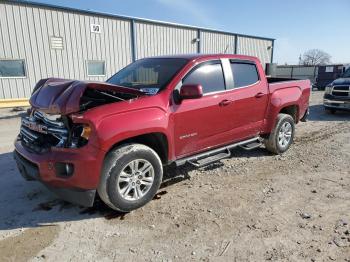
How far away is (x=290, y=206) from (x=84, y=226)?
100 inches

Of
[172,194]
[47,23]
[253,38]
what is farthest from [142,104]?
[253,38]

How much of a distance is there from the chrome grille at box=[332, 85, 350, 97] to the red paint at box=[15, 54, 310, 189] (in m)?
5.99

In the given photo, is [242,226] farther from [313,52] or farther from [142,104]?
[313,52]

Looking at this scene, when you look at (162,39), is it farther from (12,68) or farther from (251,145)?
(251,145)

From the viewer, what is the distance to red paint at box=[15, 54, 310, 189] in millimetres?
3252

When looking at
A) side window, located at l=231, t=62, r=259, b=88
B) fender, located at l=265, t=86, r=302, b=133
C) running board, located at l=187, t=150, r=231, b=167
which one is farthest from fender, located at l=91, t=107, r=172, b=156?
fender, located at l=265, t=86, r=302, b=133

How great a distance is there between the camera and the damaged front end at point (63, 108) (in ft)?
10.8

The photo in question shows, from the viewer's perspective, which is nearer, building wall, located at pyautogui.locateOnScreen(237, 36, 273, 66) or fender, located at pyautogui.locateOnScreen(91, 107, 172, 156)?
fender, located at pyautogui.locateOnScreen(91, 107, 172, 156)

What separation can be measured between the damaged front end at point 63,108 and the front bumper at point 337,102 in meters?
9.13

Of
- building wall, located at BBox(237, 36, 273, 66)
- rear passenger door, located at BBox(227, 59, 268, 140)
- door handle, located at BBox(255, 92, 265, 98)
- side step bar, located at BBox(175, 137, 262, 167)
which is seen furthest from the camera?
building wall, located at BBox(237, 36, 273, 66)

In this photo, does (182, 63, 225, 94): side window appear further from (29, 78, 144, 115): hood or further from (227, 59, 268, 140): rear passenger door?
(29, 78, 144, 115): hood

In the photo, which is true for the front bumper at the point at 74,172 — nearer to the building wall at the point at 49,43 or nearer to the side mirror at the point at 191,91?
the side mirror at the point at 191,91

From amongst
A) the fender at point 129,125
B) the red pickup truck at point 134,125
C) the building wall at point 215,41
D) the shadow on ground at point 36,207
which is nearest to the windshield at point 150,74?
the red pickup truck at point 134,125

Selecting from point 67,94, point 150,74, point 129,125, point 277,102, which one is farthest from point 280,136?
point 67,94
